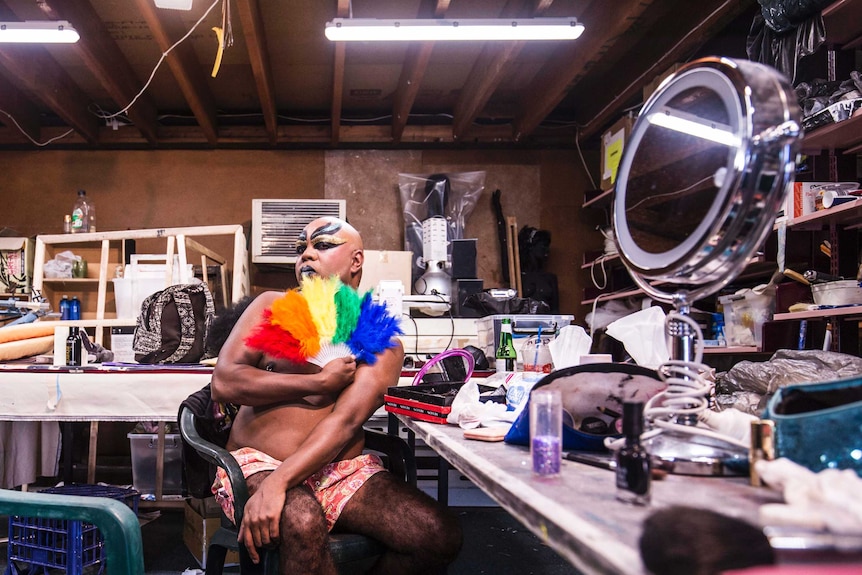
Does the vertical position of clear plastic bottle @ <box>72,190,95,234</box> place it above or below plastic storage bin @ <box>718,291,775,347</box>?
above

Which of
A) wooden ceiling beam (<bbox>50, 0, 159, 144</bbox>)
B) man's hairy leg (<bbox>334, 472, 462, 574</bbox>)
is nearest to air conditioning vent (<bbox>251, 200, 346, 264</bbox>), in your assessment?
wooden ceiling beam (<bbox>50, 0, 159, 144</bbox>)

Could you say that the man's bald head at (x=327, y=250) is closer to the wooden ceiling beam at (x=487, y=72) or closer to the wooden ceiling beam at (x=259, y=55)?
the wooden ceiling beam at (x=259, y=55)

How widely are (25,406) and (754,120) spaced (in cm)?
296

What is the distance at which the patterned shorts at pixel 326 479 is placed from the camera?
6.01 ft

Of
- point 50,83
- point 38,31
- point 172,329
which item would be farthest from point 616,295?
point 50,83

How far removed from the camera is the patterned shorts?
6.01ft

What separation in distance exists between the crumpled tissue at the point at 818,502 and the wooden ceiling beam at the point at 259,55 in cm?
413

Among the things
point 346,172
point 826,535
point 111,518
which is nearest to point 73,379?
point 111,518

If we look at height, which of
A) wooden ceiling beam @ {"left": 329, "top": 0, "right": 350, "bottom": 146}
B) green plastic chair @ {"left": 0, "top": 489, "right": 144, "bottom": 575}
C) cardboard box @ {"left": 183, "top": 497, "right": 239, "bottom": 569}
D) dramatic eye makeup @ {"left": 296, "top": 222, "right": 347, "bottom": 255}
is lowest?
cardboard box @ {"left": 183, "top": 497, "right": 239, "bottom": 569}

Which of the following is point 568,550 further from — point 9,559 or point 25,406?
point 9,559

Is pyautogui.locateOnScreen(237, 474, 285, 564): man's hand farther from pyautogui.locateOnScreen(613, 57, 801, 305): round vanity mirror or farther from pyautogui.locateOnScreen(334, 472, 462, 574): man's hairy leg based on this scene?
pyautogui.locateOnScreen(613, 57, 801, 305): round vanity mirror

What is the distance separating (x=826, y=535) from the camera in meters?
0.52

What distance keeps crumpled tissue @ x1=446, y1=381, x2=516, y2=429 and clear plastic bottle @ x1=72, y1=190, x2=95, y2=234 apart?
16.7ft

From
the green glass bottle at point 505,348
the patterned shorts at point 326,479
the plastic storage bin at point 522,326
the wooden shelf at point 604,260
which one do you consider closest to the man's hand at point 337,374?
the patterned shorts at point 326,479
